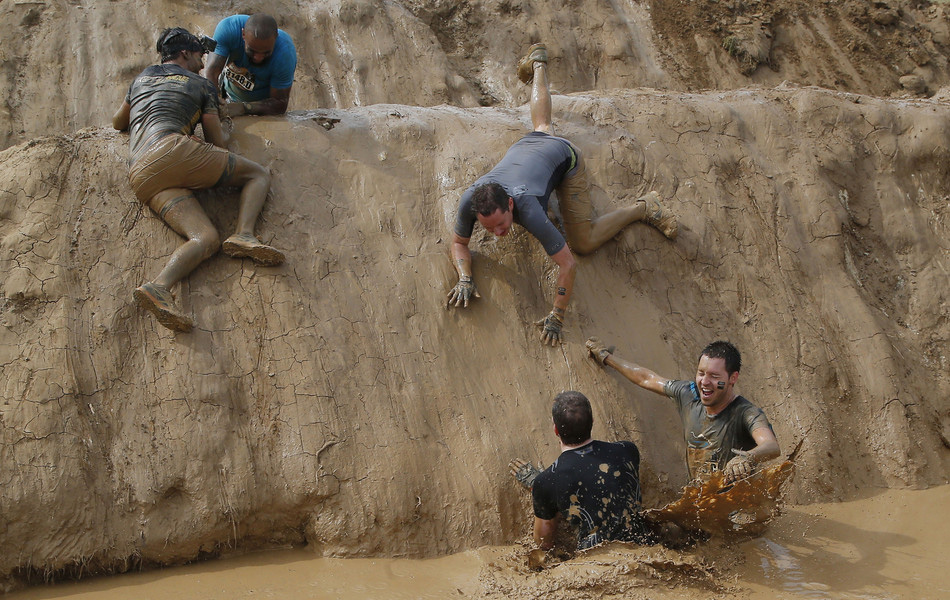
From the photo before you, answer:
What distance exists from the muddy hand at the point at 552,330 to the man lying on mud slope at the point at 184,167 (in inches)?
64.1

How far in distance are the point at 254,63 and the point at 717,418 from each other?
12.3ft

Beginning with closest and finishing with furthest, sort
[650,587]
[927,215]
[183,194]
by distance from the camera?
1. [650,587]
2. [183,194]
3. [927,215]

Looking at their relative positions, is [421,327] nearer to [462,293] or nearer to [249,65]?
[462,293]

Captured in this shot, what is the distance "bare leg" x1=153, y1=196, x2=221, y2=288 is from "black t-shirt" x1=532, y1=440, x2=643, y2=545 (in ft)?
7.45

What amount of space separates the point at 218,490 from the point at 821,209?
4669 millimetres

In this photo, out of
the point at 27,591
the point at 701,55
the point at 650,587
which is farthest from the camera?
the point at 701,55

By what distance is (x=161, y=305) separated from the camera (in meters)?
4.73

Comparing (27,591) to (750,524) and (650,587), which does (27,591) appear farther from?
(750,524)

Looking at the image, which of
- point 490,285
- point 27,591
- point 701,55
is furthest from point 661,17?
point 27,591

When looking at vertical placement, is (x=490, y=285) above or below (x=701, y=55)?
below

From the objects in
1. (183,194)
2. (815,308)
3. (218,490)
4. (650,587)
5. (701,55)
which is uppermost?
(701,55)

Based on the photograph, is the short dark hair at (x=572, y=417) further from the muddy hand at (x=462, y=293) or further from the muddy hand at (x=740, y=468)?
the muddy hand at (x=462, y=293)

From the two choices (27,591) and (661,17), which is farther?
(661,17)

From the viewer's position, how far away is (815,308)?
6.22 meters
